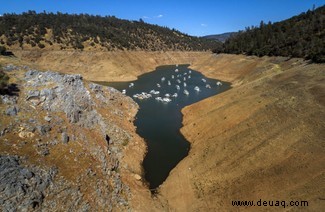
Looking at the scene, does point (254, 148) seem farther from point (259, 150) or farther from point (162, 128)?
point (162, 128)

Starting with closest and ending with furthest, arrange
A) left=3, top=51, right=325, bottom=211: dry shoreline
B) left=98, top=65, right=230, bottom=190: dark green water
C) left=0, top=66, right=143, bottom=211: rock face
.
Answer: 1. left=0, top=66, right=143, bottom=211: rock face
2. left=3, top=51, right=325, bottom=211: dry shoreline
3. left=98, top=65, right=230, bottom=190: dark green water

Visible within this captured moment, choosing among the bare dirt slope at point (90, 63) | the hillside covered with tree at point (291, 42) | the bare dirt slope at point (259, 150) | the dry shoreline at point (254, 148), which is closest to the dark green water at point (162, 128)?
the dry shoreline at point (254, 148)

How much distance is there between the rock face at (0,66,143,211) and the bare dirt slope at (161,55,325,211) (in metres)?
7.06

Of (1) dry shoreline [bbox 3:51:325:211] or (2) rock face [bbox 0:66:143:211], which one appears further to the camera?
(1) dry shoreline [bbox 3:51:325:211]

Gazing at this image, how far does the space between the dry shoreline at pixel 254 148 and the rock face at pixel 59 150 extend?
4.21 meters

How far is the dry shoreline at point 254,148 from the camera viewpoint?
25531 millimetres

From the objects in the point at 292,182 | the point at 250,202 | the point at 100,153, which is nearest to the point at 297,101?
the point at 292,182

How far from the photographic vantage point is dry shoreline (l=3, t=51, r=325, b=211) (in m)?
25.5

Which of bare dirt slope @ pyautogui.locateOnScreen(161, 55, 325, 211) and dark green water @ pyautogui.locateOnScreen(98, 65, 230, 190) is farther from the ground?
bare dirt slope @ pyautogui.locateOnScreen(161, 55, 325, 211)

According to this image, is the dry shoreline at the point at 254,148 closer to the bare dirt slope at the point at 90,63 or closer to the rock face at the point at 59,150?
the rock face at the point at 59,150

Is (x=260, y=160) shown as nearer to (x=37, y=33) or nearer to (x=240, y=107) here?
(x=240, y=107)

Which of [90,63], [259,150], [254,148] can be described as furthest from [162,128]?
[90,63]

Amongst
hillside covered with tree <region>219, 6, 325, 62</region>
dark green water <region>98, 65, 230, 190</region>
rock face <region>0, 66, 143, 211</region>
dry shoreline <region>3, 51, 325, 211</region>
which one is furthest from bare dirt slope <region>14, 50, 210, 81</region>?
rock face <region>0, 66, 143, 211</region>

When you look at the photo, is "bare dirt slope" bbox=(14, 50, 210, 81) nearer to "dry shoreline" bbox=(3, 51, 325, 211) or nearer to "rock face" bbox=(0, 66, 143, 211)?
"dry shoreline" bbox=(3, 51, 325, 211)
